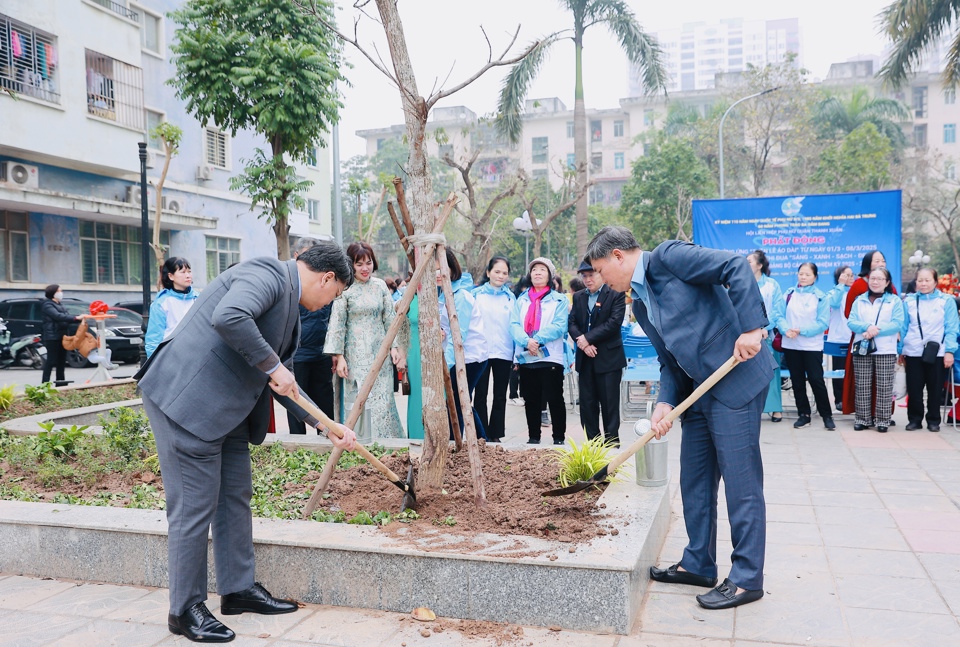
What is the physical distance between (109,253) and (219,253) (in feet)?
14.0

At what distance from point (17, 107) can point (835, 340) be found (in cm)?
1672

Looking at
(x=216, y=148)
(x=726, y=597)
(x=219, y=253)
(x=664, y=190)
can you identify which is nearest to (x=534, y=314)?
(x=726, y=597)

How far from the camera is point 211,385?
3.36 m

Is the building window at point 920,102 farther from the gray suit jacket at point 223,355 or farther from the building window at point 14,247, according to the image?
the gray suit jacket at point 223,355

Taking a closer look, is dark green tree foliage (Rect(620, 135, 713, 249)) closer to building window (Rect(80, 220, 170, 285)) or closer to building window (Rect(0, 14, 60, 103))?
building window (Rect(80, 220, 170, 285))

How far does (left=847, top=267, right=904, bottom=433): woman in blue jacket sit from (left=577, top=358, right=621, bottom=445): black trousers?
323 cm

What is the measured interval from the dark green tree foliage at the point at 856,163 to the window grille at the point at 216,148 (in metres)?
23.0

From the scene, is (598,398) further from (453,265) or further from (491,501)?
(491,501)

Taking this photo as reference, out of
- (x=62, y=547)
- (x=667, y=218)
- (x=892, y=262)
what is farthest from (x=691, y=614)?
(x=667, y=218)

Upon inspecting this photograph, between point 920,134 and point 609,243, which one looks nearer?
point 609,243

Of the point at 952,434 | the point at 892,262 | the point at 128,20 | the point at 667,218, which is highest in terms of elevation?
the point at 128,20

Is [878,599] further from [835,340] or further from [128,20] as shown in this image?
[128,20]

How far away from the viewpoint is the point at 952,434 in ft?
26.9

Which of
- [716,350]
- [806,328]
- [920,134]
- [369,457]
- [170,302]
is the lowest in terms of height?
[369,457]
